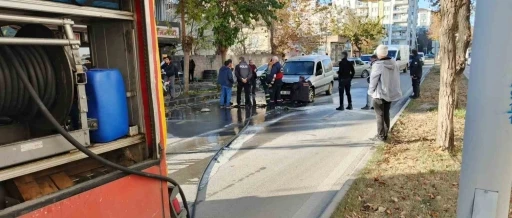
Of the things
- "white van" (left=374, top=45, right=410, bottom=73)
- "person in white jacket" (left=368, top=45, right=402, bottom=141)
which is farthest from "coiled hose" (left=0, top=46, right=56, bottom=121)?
"white van" (left=374, top=45, right=410, bottom=73)

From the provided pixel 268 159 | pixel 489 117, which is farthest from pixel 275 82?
pixel 489 117

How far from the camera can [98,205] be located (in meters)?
2.35

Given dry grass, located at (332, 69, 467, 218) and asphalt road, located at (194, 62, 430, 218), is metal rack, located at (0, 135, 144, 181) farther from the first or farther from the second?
dry grass, located at (332, 69, 467, 218)

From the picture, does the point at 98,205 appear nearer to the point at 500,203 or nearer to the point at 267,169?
the point at 500,203

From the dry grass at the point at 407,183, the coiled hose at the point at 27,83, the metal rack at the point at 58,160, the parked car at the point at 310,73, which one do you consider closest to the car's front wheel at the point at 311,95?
the parked car at the point at 310,73

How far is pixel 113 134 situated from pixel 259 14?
15927 mm

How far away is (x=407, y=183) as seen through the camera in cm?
520

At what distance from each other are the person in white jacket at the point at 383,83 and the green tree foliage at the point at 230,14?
10.1 m

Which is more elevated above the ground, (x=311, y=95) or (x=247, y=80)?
(x=247, y=80)

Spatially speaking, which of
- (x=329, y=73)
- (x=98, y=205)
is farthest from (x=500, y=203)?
(x=329, y=73)

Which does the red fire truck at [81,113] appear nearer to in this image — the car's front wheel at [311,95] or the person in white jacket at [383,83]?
the person in white jacket at [383,83]

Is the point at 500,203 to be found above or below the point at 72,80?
below

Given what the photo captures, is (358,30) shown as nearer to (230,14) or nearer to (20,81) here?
(230,14)

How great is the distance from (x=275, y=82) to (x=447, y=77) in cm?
754
